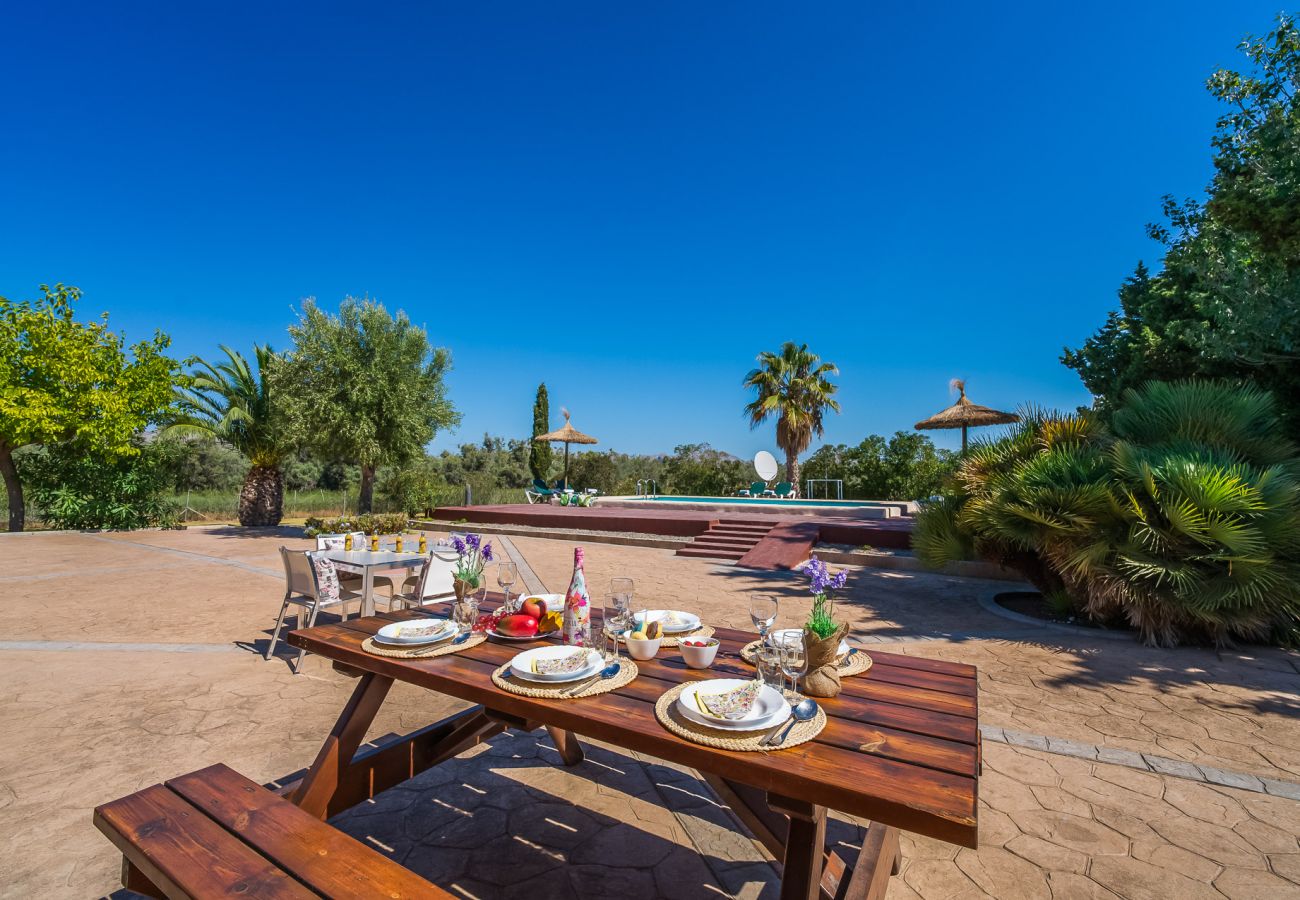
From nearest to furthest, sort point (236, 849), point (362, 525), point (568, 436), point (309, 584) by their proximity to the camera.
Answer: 1. point (236, 849)
2. point (309, 584)
3. point (362, 525)
4. point (568, 436)

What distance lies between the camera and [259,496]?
50.2ft

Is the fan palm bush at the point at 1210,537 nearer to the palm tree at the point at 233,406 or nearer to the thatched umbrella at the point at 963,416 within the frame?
the thatched umbrella at the point at 963,416

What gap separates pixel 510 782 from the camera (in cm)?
282

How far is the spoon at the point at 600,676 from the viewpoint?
168cm

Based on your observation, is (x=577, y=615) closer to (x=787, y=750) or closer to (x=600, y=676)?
(x=600, y=676)

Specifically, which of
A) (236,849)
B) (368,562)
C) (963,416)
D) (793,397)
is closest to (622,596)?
(236,849)

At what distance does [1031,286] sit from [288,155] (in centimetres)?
3007

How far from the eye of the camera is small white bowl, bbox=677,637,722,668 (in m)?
1.85

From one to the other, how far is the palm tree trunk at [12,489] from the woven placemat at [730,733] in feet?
61.7

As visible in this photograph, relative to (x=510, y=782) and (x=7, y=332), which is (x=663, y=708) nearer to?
(x=510, y=782)

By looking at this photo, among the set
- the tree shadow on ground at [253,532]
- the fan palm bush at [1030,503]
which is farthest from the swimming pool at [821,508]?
the tree shadow on ground at [253,532]

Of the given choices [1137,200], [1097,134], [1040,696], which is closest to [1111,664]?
[1040,696]

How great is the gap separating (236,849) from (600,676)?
1.02 m

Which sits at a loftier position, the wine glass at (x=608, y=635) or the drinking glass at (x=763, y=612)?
the drinking glass at (x=763, y=612)
